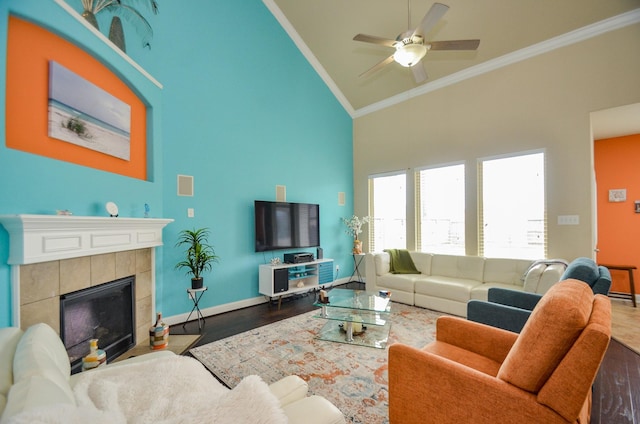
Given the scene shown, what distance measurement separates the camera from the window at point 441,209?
446 cm

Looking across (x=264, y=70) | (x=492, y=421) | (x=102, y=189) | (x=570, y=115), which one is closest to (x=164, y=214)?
(x=102, y=189)

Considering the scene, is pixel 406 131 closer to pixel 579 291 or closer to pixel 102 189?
pixel 579 291

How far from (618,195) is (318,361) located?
529 cm

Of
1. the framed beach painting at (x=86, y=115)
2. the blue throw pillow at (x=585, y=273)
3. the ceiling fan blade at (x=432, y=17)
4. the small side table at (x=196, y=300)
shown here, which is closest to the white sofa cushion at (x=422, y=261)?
the blue throw pillow at (x=585, y=273)

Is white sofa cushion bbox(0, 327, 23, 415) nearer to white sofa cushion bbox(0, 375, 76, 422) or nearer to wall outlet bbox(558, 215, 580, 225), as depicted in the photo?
white sofa cushion bbox(0, 375, 76, 422)

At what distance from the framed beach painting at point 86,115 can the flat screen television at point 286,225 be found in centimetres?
192

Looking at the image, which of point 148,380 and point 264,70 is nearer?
point 148,380

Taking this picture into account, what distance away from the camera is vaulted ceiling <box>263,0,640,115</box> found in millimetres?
3303

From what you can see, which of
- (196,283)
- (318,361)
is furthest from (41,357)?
(196,283)

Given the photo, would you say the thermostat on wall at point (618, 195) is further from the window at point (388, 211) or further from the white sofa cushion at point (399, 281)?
the white sofa cushion at point (399, 281)

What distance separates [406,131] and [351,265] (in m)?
3.01

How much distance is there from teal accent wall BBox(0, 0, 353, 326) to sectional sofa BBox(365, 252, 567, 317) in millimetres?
1528

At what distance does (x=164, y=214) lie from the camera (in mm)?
3283

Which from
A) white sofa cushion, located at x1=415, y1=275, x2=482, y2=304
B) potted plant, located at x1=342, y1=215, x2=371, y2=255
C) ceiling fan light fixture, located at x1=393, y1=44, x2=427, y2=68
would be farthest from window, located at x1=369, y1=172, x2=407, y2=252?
ceiling fan light fixture, located at x1=393, y1=44, x2=427, y2=68
